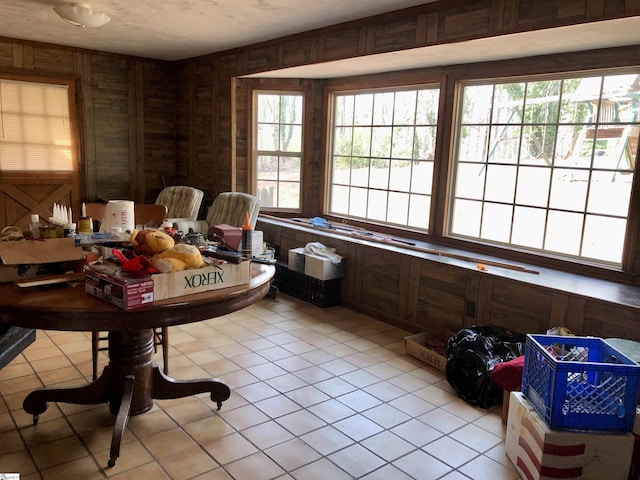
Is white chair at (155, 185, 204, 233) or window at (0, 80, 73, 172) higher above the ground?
window at (0, 80, 73, 172)

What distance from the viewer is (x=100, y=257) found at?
2.30m

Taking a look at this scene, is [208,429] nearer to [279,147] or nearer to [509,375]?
[509,375]

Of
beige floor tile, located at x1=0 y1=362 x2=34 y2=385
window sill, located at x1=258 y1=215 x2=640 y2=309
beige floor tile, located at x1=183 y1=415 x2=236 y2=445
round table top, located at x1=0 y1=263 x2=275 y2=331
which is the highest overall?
round table top, located at x1=0 y1=263 x2=275 y2=331

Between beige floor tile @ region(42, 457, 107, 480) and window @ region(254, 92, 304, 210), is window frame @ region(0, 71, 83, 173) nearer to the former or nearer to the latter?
window @ region(254, 92, 304, 210)

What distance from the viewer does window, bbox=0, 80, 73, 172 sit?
Result: 516cm

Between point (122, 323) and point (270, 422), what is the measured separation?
1.11 meters

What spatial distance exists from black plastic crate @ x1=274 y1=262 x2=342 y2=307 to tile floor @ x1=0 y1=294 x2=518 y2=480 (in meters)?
0.79

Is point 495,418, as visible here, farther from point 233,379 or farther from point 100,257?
point 100,257

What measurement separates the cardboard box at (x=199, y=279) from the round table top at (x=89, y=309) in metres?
0.03

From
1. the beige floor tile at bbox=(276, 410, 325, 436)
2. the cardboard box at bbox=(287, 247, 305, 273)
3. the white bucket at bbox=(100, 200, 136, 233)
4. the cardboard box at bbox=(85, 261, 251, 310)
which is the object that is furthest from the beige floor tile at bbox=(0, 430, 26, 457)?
the cardboard box at bbox=(287, 247, 305, 273)

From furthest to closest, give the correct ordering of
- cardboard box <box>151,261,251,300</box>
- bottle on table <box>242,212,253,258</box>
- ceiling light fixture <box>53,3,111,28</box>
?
1. ceiling light fixture <box>53,3,111,28</box>
2. bottle on table <box>242,212,253,258</box>
3. cardboard box <box>151,261,251,300</box>

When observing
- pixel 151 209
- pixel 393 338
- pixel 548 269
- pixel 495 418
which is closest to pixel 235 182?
pixel 151 209

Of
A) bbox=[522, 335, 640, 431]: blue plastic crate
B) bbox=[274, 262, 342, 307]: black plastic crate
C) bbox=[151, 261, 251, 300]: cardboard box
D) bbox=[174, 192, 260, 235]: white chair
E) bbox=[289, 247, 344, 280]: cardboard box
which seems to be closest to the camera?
bbox=[151, 261, 251, 300]: cardboard box

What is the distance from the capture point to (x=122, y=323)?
185 centimetres
